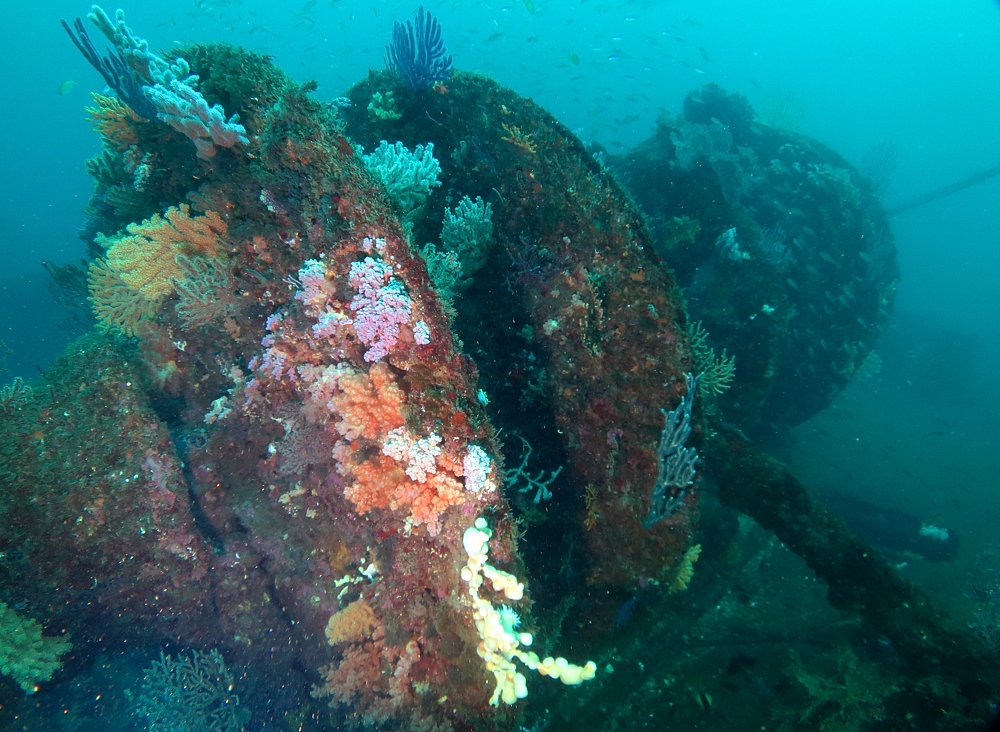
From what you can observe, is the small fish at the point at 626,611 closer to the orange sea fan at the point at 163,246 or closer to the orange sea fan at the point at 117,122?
the orange sea fan at the point at 163,246

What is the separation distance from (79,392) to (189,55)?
10.5 feet

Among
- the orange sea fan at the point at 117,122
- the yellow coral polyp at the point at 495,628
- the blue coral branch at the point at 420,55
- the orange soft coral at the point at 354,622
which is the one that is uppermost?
the blue coral branch at the point at 420,55

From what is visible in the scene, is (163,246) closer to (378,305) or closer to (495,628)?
(378,305)

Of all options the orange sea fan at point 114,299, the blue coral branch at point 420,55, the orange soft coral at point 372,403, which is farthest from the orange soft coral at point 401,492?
the blue coral branch at point 420,55

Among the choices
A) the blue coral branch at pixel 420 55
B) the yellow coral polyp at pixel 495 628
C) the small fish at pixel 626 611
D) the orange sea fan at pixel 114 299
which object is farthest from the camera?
the blue coral branch at pixel 420 55

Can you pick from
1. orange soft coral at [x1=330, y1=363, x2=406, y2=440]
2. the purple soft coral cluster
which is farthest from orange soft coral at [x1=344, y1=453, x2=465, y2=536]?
the purple soft coral cluster

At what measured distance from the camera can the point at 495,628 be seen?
9.09 ft

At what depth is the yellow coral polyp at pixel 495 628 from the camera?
2.73 metres

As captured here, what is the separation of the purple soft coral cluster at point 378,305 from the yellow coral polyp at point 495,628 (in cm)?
133

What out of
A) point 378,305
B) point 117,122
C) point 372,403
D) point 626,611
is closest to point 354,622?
point 372,403

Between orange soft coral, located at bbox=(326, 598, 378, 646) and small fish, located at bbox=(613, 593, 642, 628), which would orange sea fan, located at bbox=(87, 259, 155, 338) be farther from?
small fish, located at bbox=(613, 593, 642, 628)

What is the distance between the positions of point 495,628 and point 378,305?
2.17 m

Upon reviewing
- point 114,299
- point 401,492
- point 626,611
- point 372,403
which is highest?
point 114,299

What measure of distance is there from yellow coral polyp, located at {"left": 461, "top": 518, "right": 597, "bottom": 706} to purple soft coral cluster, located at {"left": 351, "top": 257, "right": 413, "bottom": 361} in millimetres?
1332
